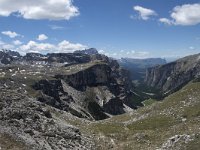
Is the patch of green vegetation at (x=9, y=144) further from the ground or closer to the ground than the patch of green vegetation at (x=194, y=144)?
further from the ground

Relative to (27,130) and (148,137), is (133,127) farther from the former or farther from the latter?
(27,130)

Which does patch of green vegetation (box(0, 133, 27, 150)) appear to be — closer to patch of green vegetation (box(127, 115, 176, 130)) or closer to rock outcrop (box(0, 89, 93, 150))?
rock outcrop (box(0, 89, 93, 150))

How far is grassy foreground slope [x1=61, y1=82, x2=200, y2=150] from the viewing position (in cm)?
5887

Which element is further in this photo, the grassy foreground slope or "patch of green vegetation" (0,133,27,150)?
the grassy foreground slope

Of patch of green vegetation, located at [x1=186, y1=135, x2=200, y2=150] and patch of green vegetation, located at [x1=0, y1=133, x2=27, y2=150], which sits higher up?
patch of green vegetation, located at [x1=0, y1=133, x2=27, y2=150]

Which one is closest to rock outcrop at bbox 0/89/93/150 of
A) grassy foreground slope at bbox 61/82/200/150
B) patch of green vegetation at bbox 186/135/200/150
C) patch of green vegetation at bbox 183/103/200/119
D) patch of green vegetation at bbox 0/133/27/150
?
patch of green vegetation at bbox 0/133/27/150

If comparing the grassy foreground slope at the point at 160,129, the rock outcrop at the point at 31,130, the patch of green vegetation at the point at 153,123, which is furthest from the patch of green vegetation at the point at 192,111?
the rock outcrop at the point at 31,130

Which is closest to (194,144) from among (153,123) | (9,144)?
(9,144)

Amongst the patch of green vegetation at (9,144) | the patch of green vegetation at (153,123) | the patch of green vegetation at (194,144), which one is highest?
the patch of green vegetation at (9,144)

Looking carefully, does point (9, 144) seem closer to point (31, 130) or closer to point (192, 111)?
point (31, 130)

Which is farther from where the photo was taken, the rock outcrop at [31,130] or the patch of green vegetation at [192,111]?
the patch of green vegetation at [192,111]

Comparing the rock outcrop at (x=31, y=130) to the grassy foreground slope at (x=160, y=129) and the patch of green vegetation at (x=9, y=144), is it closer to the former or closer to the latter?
the patch of green vegetation at (x=9, y=144)

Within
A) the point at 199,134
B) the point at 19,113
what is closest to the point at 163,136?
the point at 199,134

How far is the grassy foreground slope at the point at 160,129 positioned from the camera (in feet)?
193
